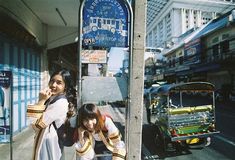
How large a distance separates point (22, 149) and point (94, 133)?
5.07m

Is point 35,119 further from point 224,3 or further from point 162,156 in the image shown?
point 224,3

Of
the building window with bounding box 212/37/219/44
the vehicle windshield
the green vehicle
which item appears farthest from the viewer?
the building window with bounding box 212/37/219/44

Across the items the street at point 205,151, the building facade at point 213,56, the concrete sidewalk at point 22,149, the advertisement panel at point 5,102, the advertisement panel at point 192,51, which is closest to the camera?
the advertisement panel at point 5,102

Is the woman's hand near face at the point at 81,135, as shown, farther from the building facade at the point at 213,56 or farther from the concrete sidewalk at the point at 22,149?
the building facade at the point at 213,56

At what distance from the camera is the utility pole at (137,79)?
375cm

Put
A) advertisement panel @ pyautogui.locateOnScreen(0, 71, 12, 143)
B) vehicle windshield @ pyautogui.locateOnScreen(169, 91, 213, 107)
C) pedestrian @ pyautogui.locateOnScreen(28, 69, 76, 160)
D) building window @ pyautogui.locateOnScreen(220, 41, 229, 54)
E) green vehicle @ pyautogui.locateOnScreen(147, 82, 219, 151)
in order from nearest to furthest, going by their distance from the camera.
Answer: pedestrian @ pyautogui.locateOnScreen(28, 69, 76, 160) < advertisement panel @ pyautogui.locateOnScreen(0, 71, 12, 143) < green vehicle @ pyautogui.locateOnScreen(147, 82, 219, 151) < vehicle windshield @ pyautogui.locateOnScreen(169, 91, 213, 107) < building window @ pyautogui.locateOnScreen(220, 41, 229, 54)

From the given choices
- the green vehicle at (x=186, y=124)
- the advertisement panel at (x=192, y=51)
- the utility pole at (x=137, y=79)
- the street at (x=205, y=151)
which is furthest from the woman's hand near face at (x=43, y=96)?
the advertisement panel at (x=192, y=51)

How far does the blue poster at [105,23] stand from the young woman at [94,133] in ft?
3.62

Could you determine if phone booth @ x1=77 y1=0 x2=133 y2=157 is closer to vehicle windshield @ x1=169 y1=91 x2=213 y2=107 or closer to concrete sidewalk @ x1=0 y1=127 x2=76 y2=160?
concrete sidewalk @ x1=0 y1=127 x2=76 y2=160

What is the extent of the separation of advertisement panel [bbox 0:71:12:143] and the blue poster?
7.30 feet

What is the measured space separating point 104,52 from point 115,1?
660mm

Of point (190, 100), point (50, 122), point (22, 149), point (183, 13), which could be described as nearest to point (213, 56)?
point (190, 100)

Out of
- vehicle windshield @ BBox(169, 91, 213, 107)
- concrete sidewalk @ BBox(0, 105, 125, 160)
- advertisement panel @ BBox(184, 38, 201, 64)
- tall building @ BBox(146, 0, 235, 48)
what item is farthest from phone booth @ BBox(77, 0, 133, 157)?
tall building @ BBox(146, 0, 235, 48)

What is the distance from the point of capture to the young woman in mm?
2518
